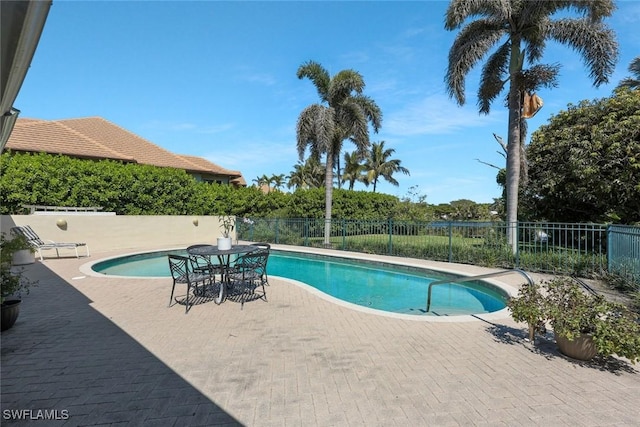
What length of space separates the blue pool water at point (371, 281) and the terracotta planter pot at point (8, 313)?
6.18 m

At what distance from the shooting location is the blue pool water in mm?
7521

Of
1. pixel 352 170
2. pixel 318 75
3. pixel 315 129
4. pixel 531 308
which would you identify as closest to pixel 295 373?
pixel 531 308

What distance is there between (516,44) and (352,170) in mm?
26534

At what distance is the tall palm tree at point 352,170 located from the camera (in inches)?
1478

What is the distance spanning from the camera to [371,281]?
10164mm

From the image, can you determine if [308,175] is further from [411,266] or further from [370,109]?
[411,266]

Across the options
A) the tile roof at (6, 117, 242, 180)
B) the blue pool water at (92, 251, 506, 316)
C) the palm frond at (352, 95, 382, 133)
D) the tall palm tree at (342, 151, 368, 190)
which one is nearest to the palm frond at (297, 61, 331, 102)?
the palm frond at (352, 95, 382, 133)

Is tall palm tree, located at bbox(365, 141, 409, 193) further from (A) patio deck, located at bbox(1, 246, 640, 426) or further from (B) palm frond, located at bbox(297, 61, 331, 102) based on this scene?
(A) patio deck, located at bbox(1, 246, 640, 426)

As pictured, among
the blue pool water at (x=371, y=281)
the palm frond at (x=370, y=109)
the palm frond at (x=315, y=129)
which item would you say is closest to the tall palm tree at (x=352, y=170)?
the palm frond at (x=370, y=109)

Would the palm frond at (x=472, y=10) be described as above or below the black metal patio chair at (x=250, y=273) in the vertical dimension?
above

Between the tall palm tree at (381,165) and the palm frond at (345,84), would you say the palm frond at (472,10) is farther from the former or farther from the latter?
the tall palm tree at (381,165)

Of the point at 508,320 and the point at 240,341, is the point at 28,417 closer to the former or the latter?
the point at 240,341
